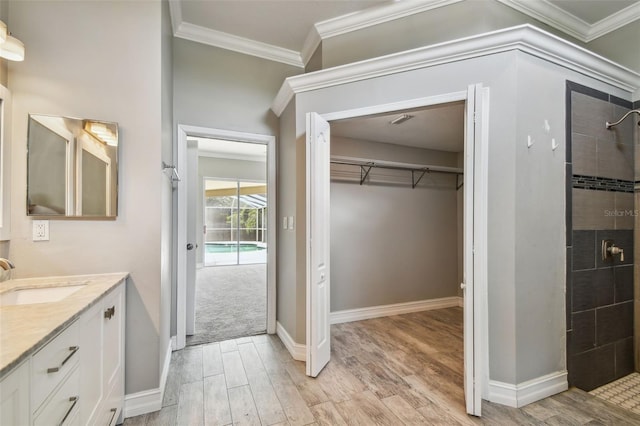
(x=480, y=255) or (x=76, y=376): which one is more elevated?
(x=480, y=255)

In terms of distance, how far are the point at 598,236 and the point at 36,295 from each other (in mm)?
3782

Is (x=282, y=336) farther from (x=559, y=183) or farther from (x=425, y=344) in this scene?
(x=559, y=183)

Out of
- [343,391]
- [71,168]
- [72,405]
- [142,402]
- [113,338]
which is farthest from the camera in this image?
[343,391]

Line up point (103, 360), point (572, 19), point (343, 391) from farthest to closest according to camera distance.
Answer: point (572, 19)
point (343, 391)
point (103, 360)

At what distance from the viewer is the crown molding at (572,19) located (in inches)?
89.1

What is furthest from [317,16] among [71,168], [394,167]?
[71,168]

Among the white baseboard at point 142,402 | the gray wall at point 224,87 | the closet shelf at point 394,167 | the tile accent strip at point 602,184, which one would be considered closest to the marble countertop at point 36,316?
the white baseboard at point 142,402

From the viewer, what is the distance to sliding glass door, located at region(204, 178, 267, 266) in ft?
24.9

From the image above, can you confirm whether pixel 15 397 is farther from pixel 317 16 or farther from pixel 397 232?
pixel 397 232

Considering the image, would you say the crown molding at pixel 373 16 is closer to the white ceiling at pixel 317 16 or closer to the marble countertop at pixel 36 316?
the white ceiling at pixel 317 16

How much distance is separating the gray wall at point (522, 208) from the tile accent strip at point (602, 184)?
212 mm

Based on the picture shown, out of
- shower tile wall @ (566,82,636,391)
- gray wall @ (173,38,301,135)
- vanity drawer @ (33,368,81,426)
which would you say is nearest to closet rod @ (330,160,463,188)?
gray wall @ (173,38,301,135)

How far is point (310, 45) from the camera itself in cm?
282

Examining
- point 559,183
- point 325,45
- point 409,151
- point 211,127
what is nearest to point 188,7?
point 211,127
